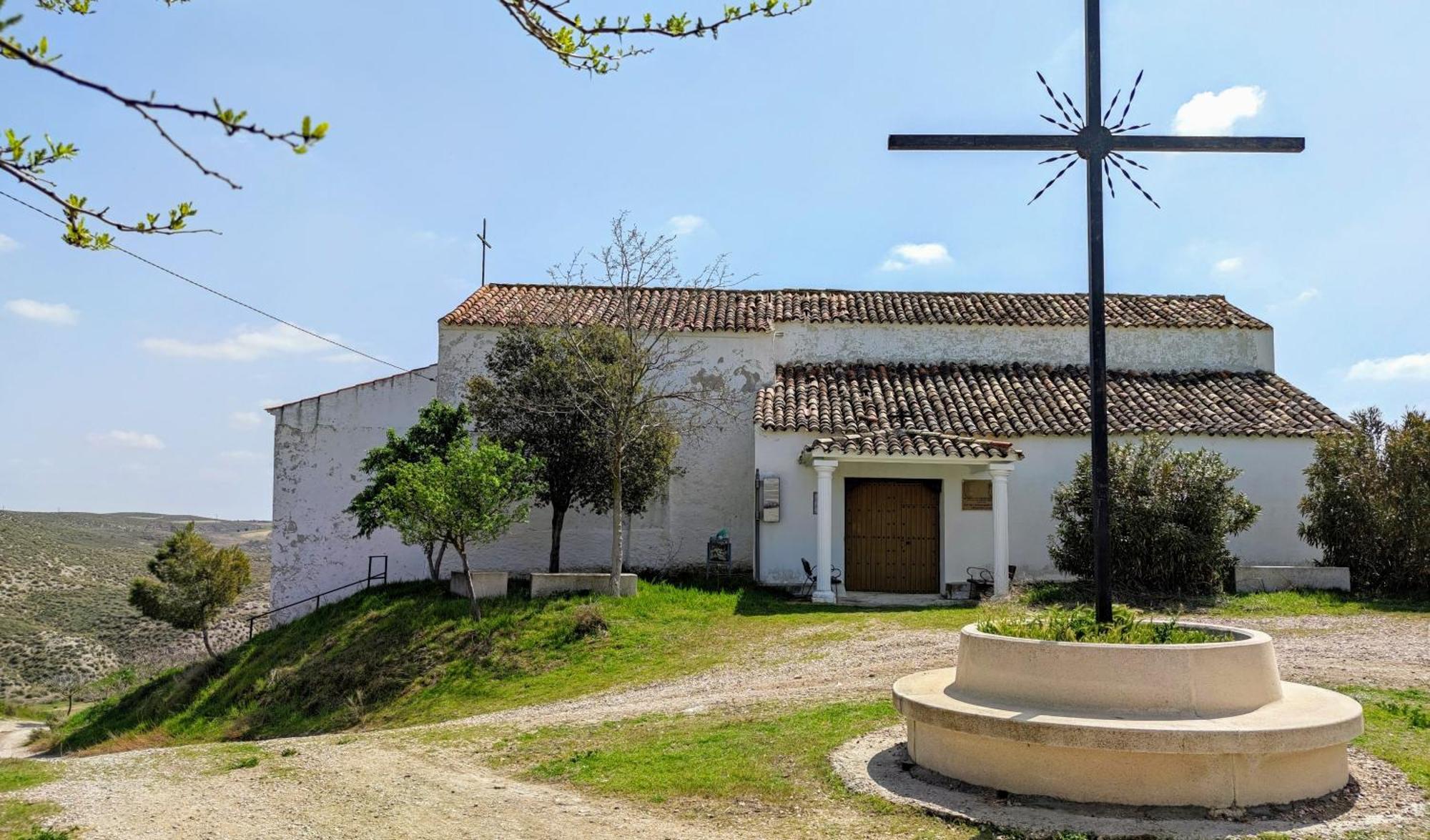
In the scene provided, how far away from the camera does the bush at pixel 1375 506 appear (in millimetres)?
17266

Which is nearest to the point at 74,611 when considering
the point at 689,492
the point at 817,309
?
the point at 689,492

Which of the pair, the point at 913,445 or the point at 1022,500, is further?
the point at 1022,500

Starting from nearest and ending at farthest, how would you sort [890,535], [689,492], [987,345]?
1. [890,535]
2. [689,492]
3. [987,345]

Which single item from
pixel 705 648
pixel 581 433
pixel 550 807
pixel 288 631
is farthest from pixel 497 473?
pixel 550 807

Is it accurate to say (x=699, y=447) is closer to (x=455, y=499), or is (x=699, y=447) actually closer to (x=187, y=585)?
(x=455, y=499)

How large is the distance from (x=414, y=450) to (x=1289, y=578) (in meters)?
15.3

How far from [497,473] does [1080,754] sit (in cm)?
1218

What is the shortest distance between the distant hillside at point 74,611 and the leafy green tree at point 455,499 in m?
16.4

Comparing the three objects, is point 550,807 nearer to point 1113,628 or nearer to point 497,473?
point 1113,628

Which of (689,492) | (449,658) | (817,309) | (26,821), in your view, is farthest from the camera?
(817,309)

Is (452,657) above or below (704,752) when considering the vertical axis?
below

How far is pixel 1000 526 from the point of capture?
59.2 ft

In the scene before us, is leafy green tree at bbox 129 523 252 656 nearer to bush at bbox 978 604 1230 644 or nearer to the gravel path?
the gravel path

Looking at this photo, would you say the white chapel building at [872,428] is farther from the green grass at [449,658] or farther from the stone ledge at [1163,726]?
the stone ledge at [1163,726]
